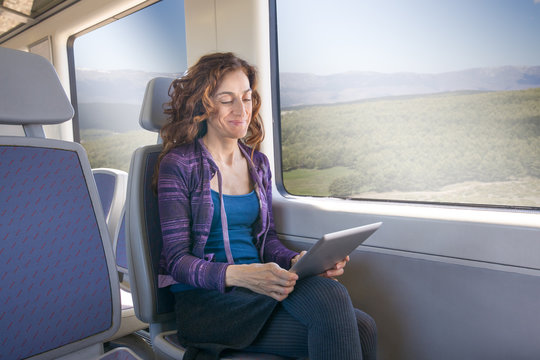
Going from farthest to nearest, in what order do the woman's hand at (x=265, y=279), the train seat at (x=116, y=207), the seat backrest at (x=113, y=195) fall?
1. the seat backrest at (x=113, y=195)
2. the train seat at (x=116, y=207)
3. the woman's hand at (x=265, y=279)

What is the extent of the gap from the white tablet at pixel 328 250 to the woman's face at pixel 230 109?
0.54 metres

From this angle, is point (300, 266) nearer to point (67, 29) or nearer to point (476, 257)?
point (476, 257)

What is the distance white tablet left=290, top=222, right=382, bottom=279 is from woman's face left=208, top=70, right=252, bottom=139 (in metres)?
0.54

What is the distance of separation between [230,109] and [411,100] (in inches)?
28.6

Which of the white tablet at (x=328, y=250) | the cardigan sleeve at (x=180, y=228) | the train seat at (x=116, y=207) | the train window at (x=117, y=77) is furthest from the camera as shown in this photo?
the train window at (x=117, y=77)

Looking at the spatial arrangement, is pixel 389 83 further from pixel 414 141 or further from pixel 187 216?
pixel 187 216

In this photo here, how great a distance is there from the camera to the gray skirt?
43.9 inches

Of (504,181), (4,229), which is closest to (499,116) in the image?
(504,181)

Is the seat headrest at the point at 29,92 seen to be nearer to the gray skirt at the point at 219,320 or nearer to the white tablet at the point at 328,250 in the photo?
the gray skirt at the point at 219,320

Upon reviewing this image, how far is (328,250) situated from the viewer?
3.33ft

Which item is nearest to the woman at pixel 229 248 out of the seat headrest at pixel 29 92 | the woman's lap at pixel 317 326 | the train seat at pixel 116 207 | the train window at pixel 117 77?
the woman's lap at pixel 317 326

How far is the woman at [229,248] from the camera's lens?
1.08 m

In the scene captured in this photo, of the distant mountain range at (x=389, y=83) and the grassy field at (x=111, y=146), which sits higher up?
the distant mountain range at (x=389, y=83)

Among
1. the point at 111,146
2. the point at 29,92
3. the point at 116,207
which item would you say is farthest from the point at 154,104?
the point at 111,146
